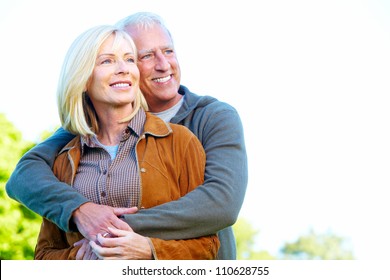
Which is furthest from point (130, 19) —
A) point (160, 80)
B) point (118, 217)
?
point (118, 217)

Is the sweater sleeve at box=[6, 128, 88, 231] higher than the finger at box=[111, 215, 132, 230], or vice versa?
the sweater sleeve at box=[6, 128, 88, 231]

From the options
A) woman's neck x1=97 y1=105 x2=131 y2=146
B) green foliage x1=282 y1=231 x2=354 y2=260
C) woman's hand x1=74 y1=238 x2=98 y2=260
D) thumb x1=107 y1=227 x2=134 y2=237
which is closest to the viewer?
thumb x1=107 y1=227 x2=134 y2=237

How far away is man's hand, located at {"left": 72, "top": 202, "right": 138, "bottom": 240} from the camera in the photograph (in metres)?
2.85

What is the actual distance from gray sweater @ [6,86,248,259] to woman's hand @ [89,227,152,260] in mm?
44

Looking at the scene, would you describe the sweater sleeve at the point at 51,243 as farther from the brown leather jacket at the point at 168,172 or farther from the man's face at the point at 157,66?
the man's face at the point at 157,66

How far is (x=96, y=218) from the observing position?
113 inches

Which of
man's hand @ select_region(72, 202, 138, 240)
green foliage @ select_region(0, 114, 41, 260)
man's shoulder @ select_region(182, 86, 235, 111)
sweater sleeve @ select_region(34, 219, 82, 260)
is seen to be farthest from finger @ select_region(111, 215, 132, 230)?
green foliage @ select_region(0, 114, 41, 260)

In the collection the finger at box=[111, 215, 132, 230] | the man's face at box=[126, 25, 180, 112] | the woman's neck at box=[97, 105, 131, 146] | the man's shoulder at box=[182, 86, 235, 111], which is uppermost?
the man's face at box=[126, 25, 180, 112]

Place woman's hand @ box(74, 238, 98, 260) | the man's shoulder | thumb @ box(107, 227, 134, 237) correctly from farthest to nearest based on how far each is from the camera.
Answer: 1. the man's shoulder
2. woman's hand @ box(74, 238, 98, 260)
3. thumb @ box(107, 227, 134, 237)

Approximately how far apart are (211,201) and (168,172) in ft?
0.73

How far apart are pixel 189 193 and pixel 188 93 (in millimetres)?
745

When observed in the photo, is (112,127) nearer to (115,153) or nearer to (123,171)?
(115,153)

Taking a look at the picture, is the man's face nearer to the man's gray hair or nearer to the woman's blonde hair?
the man's gray hair

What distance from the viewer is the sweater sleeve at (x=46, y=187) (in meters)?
2.95
